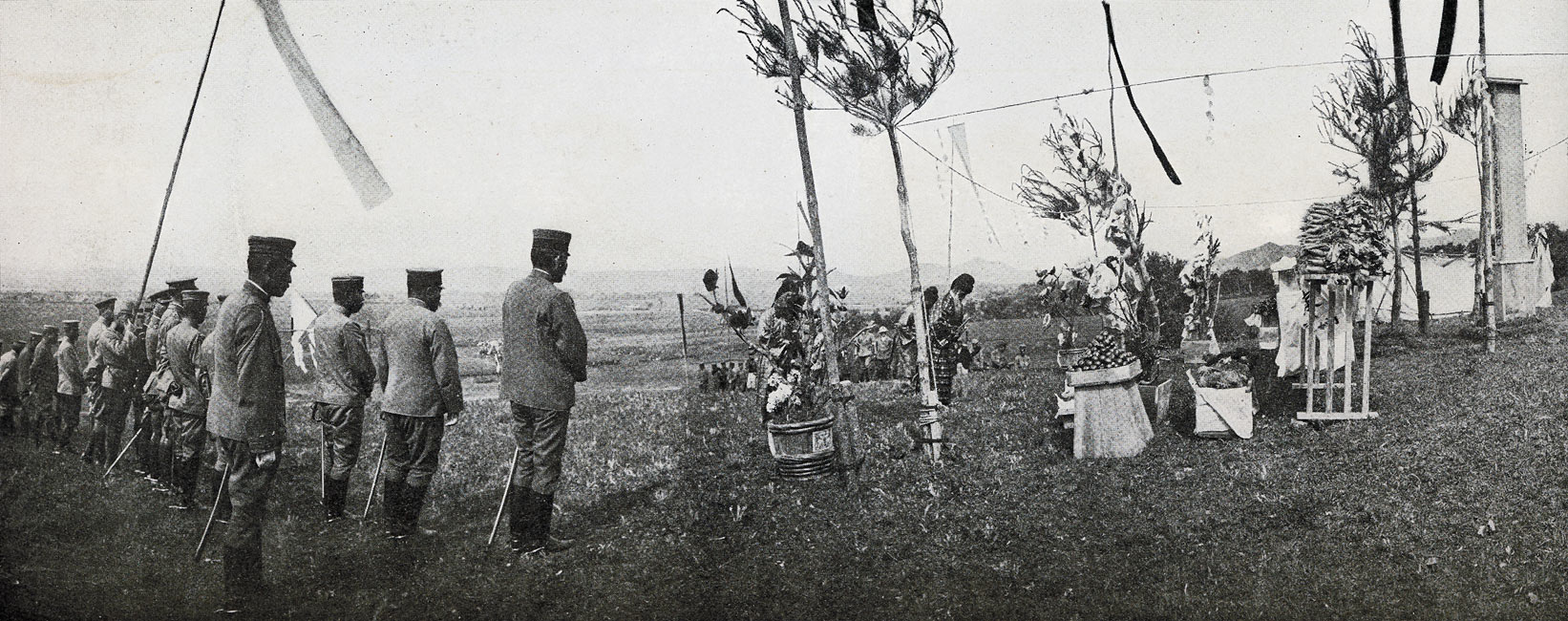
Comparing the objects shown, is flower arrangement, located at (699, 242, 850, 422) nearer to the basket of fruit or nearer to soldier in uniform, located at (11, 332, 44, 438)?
the basket of fruit

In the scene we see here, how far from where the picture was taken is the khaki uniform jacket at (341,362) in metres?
5.59

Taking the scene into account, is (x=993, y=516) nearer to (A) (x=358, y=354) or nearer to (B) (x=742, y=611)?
(B) (x=742, y=611)

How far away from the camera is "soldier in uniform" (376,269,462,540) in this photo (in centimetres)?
531

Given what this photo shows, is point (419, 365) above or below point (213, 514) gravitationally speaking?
above

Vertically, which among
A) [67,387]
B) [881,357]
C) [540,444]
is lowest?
[881,357]

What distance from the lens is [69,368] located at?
5.87m

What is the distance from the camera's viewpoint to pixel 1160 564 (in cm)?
497

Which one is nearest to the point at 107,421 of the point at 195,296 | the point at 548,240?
the point at 195,296

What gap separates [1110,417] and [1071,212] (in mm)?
2210

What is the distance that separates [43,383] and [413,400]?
9.31 feet

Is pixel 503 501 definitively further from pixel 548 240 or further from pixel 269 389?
pixel 548 240

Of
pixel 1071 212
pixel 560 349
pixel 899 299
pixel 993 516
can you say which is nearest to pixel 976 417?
pixel 899 299

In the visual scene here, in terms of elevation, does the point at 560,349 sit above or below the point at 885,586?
above

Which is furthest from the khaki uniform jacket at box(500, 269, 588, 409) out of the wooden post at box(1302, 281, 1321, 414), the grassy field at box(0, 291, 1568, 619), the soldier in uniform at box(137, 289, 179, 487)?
the wooden post at box(1302, 281, 1321, 414)
